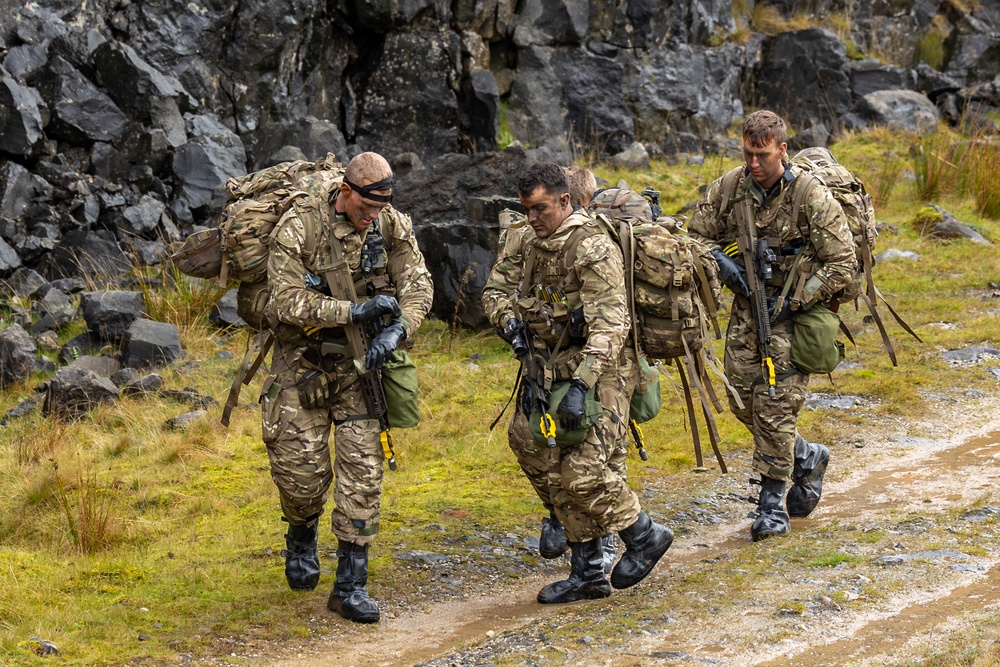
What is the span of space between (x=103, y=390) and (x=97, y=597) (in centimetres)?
379

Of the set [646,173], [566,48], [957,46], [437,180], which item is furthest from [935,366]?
[957,46]

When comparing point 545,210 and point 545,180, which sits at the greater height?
point 545,180

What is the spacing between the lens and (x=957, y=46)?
821 inches

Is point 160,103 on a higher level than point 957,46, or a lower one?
lower

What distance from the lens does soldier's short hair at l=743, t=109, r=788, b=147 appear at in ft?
20.5

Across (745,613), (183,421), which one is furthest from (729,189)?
(183,421)

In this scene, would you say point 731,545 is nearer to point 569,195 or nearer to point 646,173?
point 569,195

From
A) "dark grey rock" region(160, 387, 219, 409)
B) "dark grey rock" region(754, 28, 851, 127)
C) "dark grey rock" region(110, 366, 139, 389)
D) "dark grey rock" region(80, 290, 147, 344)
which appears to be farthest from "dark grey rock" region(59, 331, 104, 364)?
"dark grey rock" region(754, 28, 851, 127)

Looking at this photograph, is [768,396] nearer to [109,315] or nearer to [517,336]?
[517,336]

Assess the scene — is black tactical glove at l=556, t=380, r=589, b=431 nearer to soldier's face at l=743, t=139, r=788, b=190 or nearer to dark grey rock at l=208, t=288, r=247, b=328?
soldier's face at l=743, t=139, r=788, b=190

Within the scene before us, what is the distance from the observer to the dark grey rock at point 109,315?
10.5m

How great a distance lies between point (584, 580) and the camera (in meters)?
5.65

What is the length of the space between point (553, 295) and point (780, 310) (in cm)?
161

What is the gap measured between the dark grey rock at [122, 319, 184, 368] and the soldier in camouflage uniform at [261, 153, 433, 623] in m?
4.74
